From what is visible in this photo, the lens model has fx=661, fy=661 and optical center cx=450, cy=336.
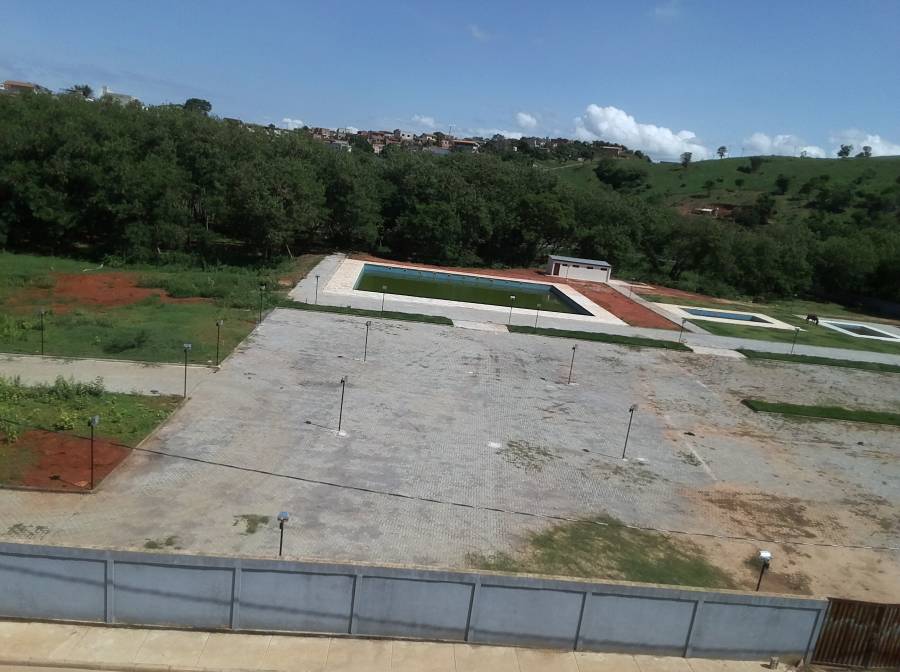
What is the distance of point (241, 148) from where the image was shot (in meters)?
41.9

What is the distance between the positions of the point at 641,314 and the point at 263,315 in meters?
19.5

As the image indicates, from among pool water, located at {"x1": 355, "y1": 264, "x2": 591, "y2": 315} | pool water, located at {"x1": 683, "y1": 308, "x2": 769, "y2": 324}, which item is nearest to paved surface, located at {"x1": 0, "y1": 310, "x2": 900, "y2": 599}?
pool water, located at {"x1": 355, "y1": 264, "x2": 591, "y2": 315}

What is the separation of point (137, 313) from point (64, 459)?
13.2 meters

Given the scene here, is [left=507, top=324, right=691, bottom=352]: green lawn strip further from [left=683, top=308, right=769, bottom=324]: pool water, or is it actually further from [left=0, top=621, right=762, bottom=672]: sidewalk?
[left=0, top=621, right=762, bottom=672]: sidewalk

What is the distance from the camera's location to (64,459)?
11906mm

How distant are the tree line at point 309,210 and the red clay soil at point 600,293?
2.37 m

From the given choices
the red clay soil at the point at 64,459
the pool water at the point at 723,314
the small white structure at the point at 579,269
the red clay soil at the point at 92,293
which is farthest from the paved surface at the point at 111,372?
the small white structure at the point at 579,269

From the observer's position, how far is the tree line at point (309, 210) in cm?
3416

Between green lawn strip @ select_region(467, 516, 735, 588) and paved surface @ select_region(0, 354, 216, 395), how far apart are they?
9628mm

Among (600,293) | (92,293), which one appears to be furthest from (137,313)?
(600,293)

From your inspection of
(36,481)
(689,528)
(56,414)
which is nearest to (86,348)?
(56,414)

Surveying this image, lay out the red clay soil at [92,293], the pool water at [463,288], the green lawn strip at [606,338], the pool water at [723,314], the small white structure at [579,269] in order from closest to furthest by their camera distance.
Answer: the red clay soil at [92,293] → the green lawn strip at [606,338] → the pool water at [463,288] → the pool water at [723,314] → the small white structure at [579,269]

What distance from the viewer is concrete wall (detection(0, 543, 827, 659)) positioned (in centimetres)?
708

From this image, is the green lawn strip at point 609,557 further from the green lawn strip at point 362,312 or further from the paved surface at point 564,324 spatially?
the paved surface at point 564,324
